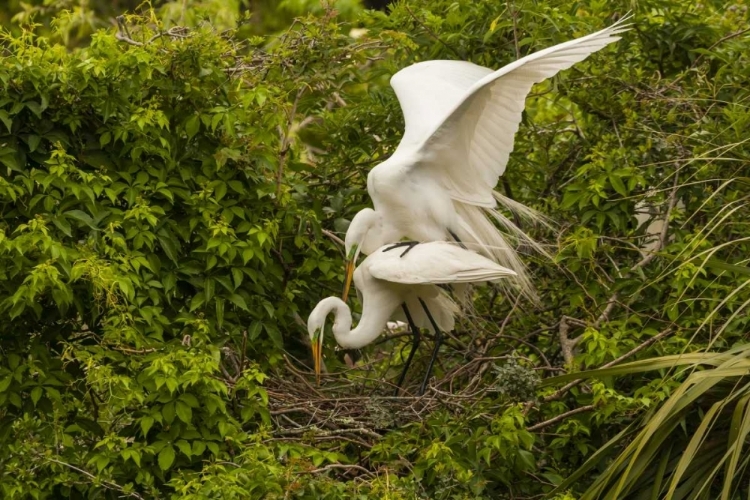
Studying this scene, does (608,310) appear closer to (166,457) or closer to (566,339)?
(566,339)

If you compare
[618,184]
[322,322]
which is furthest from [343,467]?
[618,184]

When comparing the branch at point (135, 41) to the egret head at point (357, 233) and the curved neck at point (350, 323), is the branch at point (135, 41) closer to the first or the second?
the egret head at point (357, 233)

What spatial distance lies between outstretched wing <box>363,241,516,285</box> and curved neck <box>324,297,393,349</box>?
0.16 m

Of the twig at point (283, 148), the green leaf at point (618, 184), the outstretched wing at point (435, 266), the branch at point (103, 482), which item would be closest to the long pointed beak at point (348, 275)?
the outstretched wing at point (435, 266)

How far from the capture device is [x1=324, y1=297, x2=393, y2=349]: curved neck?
4.90m

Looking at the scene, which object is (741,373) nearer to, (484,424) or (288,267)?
(484,424)

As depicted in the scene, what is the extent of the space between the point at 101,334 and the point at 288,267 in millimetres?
838

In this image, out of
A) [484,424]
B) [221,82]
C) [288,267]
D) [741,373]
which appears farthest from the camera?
[288,267]

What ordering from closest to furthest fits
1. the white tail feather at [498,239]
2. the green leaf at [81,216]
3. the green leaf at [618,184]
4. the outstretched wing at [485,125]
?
the green leaf at [81,216] < the outstretched wing at [485,125] < the green leaf at [618,184] < the white tail feather at [498,239]

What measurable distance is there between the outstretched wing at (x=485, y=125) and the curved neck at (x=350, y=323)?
48 cm

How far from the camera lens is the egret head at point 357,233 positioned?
191 inches

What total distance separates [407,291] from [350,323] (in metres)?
0.22

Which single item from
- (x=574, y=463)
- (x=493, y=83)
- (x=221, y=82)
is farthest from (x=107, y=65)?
(x=574, y=463)

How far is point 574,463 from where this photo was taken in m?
4.62
